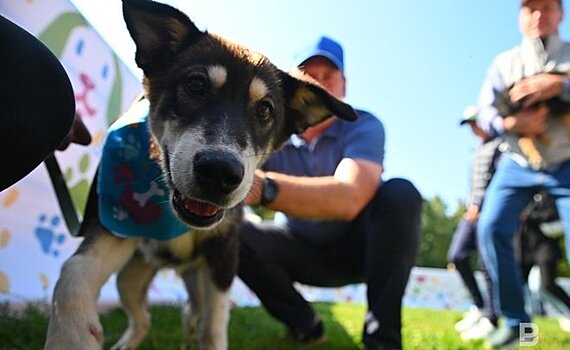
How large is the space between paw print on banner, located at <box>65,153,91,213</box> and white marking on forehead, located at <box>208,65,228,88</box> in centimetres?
217

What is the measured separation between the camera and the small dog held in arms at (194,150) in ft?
6.89

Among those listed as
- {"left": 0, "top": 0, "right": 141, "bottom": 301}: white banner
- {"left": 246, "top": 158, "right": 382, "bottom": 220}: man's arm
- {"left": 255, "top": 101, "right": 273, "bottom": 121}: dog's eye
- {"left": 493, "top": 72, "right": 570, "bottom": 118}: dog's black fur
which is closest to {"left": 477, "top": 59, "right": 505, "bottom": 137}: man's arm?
{"left": 493, "top": 72, "right": 570, "bottom": 118}: dog's black fur

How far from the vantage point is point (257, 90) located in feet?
8.04

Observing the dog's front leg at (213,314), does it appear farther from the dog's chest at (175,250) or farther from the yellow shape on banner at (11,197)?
the yellow shape on banner at (11,197)

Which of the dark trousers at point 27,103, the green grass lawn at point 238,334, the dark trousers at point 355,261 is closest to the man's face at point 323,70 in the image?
the dark trousers at point 355,261

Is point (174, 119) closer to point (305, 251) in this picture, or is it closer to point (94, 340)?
point (94, 340)

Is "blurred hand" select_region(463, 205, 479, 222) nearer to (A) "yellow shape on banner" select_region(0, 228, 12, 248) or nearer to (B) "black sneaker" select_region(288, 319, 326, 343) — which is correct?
(B) "black sneaker" select_region(288, 319, 326, 343)

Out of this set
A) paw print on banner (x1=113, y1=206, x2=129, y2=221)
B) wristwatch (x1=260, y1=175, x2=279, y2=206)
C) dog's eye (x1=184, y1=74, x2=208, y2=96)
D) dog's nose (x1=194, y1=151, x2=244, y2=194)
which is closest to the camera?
→ dog's nose (x1=194, y1=151, x2=244, y2=194)

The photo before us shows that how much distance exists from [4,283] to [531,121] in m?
3.13

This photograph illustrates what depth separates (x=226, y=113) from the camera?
227 cm

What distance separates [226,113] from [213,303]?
955 millimetres

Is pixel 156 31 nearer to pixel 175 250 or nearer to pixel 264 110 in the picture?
pixel 264 110

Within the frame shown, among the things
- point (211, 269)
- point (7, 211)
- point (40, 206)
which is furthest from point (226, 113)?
point (40, 206)

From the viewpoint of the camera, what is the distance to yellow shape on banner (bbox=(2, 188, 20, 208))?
3434mm
